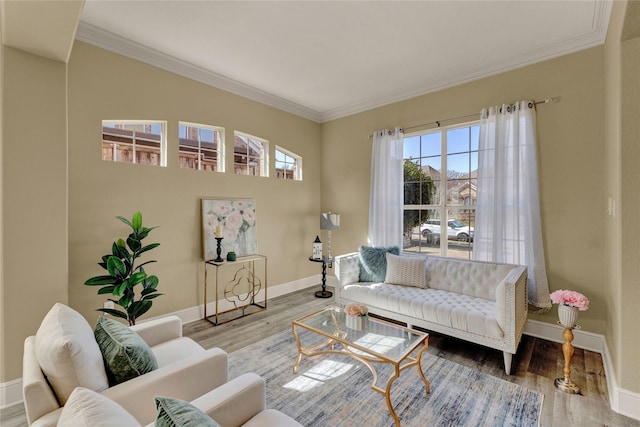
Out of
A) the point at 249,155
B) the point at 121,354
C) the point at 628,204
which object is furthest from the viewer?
the point at 249,155

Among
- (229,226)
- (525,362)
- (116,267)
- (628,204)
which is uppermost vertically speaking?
(628,204)

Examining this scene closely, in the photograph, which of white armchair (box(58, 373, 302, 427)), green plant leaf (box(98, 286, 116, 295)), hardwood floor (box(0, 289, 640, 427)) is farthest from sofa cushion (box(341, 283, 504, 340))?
green plant leaf (box(98, 286, 116, 295))

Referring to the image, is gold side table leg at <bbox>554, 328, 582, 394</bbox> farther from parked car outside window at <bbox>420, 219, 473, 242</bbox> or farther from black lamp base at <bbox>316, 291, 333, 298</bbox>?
black lamp base at <bbox>316, 291, 333, 298</bbox>

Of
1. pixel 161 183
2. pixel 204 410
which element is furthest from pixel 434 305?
pixel 161 183

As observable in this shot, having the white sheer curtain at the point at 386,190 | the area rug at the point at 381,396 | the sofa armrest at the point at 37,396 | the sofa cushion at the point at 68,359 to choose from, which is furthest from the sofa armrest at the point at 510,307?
the sofa armrest at the point at 37,396

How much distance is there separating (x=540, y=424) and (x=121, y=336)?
2558mm

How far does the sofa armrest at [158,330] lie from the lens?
79.7 inches

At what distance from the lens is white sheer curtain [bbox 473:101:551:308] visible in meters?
3.05

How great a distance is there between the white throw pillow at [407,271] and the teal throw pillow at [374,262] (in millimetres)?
107

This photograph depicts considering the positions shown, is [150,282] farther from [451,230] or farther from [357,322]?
[451,230]

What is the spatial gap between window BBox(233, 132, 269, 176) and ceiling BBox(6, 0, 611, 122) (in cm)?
67

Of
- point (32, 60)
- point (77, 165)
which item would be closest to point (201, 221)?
point (77, 165)

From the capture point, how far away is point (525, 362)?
8.66 ft

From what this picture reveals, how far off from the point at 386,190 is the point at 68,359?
376 cm
